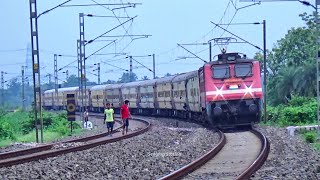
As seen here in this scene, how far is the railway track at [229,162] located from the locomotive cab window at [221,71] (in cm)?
553

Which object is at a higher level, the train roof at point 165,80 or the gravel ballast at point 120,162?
the train roof at point 165,80

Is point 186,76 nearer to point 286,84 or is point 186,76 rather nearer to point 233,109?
point 233,109

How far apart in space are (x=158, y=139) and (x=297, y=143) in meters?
6.44

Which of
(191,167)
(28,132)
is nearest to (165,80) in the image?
(28,132)

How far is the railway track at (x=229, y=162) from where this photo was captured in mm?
14383

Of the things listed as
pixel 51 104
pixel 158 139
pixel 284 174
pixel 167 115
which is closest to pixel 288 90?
pixel 167 115

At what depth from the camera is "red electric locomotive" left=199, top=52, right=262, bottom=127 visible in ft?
98.9

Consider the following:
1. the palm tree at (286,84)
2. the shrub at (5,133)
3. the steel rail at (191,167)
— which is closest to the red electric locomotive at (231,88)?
the steel rail at (191,167)

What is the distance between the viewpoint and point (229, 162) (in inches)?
686

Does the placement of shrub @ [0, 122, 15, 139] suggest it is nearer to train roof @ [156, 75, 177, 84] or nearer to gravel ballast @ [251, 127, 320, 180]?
train roof @ [156, 75, 177, 84]

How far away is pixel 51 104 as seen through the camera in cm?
9006

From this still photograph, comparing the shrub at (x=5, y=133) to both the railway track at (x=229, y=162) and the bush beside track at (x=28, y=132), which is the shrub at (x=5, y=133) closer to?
the bush beside track at (x=28, y=132)

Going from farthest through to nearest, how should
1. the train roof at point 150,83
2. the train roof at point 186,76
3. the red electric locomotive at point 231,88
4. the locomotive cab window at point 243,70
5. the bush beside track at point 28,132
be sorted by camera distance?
the train roof at point 150,83 < the train roof at point 186,76 < the bush beside track at point 28,132 < the locomotive cab window at point 243,70 < the red electric locomotive at point 231,88

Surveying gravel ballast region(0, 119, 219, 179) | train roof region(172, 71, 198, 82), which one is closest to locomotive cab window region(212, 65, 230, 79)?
train roof region(172, 71, 198, 82)
